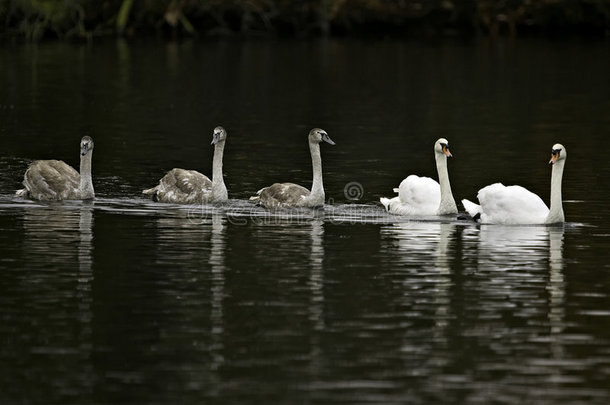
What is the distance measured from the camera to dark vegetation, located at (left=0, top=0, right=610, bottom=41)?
84375 mm

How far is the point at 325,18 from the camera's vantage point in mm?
88750

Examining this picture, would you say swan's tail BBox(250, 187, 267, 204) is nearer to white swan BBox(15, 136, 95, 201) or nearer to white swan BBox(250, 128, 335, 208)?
white swan BBox(250, 128, 335, 208)

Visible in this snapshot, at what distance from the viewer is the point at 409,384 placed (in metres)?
14.9

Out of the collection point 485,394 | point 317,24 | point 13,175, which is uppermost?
point 317,24

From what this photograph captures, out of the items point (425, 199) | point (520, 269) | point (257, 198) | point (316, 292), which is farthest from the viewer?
point (257, 198)

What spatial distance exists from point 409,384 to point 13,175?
18286mm

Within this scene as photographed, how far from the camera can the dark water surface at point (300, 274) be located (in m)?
15.1

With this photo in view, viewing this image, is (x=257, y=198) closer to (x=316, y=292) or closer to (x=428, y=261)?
(x=428, y=261)

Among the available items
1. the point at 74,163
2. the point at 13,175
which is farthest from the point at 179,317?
the point at 74,163

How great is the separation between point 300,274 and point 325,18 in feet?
228

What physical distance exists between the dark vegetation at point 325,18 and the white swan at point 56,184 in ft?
176

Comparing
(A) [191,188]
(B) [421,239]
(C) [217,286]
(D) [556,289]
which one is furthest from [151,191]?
(D) [556,289]

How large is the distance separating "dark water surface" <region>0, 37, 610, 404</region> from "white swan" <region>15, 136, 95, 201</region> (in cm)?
30

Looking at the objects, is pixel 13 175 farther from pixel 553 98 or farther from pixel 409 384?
pixel 553 98
